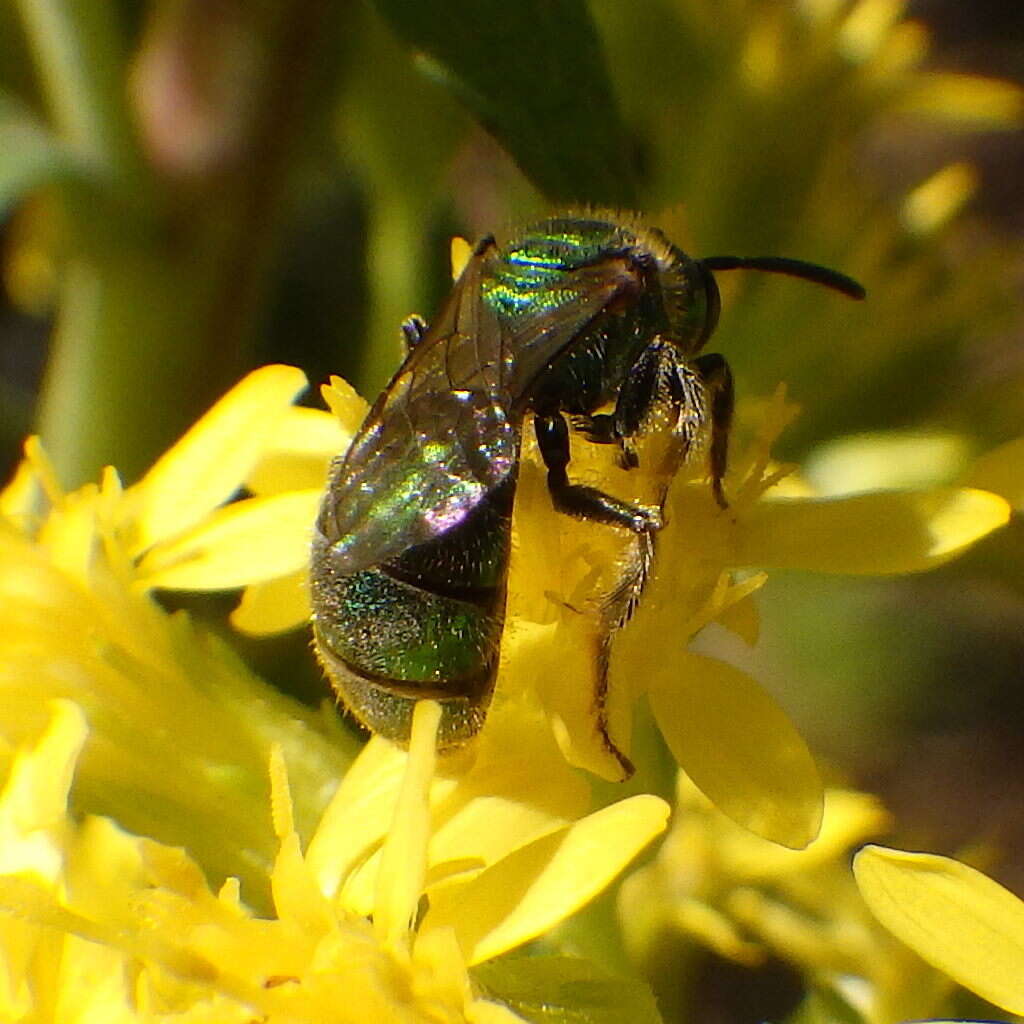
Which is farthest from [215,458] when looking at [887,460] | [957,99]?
[957,99]

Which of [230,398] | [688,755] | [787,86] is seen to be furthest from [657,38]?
[688,755]

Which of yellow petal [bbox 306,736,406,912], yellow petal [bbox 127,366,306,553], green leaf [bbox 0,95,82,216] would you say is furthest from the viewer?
green leaf [bbox 0,95,82,216]

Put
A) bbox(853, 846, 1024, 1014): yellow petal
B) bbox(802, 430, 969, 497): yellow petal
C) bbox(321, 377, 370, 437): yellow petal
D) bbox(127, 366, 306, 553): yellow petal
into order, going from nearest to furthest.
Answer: bbox(853, 846, 1024, 1014): yellow petal → bbox(321, 377, 370, 437): yellow petal → bbox(127, 366, 306, 553): yellow petal → bbox(802, 430, 969, 497): yellow petal

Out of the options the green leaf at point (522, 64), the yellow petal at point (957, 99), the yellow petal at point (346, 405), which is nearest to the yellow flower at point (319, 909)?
the yellow petal at point (346, 405)

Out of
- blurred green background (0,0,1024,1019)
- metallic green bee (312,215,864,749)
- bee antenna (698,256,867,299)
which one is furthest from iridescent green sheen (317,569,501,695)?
blurred green background (0,0,1024,1019)

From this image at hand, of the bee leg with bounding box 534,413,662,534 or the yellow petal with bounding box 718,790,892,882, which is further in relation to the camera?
the yellow petal with bounding box 718,790,892,882

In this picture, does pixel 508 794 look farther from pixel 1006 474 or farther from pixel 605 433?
pixel 1006 474

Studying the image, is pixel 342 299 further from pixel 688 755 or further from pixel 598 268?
pixel 688 755

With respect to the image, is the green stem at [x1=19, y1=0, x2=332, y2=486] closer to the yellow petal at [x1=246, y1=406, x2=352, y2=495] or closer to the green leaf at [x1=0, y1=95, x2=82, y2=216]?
the green leaf at [x1=0, y1=95, x2=82, y2=216]
